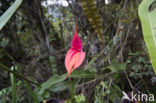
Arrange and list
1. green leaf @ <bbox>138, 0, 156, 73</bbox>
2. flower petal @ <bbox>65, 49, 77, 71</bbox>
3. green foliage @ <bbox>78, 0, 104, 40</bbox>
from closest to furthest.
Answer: green leaf @ <bbox>138, 0, 156, 73</bbox> < flower petal @ <bbox>65, 49, 77, 71</bbox> < green foliage @ <bbox>78, 0, 104, 40</bbox>

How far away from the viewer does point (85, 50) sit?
0.94 meters

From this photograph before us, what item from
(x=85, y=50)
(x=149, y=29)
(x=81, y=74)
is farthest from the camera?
(x=85, y=50)

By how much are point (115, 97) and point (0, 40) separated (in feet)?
3.33

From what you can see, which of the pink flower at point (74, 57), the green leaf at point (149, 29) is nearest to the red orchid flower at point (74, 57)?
the pink flower at point (74, 57)

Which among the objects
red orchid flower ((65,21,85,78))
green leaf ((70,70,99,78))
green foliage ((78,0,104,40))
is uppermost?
green foliage ((78,0,104,40))

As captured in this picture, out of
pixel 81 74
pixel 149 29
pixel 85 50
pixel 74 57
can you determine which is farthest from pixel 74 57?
pixel 85 50

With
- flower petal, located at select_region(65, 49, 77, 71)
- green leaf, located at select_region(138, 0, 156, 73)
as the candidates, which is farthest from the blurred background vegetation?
green leaf, located at select_region(138, 0, 156, 73)

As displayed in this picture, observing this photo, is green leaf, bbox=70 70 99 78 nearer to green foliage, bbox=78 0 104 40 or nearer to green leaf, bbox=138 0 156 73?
green foliage, bbox=78 0 104 40

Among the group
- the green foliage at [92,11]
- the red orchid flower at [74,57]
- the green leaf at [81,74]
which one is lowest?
the green leaf at [81,74]

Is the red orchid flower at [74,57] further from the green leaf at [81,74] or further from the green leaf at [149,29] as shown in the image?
the green leaf at [81,74]

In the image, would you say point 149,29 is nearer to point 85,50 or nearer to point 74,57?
point 74,57

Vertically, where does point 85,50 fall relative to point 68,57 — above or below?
above

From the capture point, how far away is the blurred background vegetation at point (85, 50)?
656 millimetres

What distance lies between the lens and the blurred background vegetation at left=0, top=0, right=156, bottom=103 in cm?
66
